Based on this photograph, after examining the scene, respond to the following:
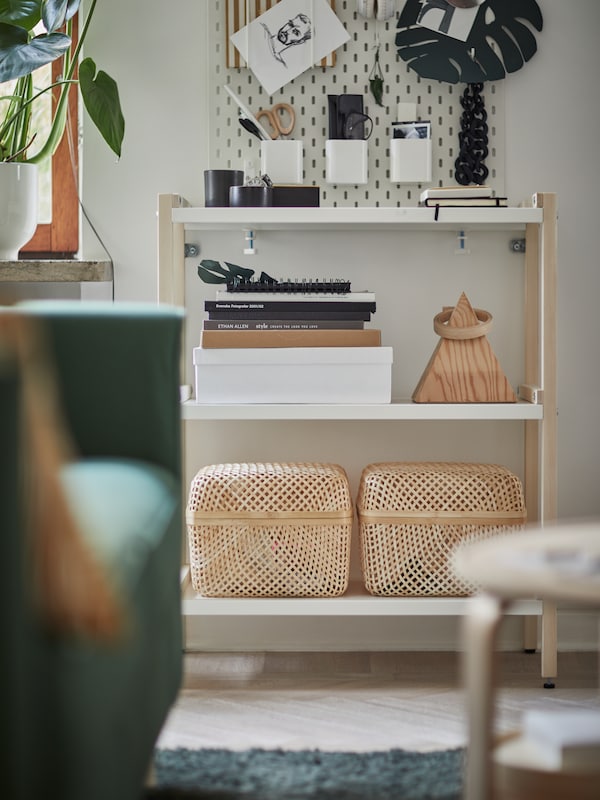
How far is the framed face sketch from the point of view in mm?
2453

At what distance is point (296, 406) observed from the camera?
2.15 metres

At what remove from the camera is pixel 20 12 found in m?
2.27

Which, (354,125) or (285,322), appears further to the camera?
(354,125)

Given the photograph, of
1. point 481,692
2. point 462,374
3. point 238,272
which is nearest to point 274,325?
point 238,272

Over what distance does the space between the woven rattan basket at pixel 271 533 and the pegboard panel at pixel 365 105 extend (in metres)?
0.76

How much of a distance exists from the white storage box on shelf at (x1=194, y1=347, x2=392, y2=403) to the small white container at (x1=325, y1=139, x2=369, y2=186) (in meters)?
0.49

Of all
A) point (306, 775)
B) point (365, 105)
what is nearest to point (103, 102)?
point (365, 105)

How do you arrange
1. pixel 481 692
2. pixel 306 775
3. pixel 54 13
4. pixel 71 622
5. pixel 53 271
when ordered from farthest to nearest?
pixel 53 271 < pixel 54 13 < pixel 306 775 < pixel 481 692 < pixel 71 622

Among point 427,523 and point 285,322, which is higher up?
point 285,322

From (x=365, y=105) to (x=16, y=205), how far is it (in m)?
0.89

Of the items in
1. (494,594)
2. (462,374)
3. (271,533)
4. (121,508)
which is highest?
(462,374)

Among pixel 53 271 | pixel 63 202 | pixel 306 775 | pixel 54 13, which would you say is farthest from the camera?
pixel 63 202

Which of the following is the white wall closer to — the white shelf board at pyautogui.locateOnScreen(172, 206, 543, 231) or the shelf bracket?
the shelf bracket

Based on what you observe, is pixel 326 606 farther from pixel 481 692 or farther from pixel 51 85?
pixel 51 85
